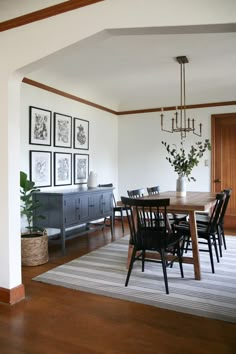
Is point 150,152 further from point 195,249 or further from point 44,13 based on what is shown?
point 44,13

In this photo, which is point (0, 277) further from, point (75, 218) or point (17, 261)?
point (75, 218)

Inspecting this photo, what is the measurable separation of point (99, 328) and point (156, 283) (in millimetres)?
1012

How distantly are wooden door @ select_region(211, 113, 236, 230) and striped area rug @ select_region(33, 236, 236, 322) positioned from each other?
6.56ft

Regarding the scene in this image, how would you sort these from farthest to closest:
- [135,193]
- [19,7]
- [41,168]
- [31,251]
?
1. [41,168]
2. [135,193]
3. [31,251]
4. [19,7]

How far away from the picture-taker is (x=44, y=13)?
2.50 meters

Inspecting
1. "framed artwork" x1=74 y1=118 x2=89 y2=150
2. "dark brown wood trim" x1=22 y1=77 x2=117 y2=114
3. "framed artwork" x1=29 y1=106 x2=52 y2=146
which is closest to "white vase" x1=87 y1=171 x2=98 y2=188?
"framed artwork" x1=74 y1=118 x2=89 y2=150

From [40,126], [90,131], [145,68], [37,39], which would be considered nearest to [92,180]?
[90,131]

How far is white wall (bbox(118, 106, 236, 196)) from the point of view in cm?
624

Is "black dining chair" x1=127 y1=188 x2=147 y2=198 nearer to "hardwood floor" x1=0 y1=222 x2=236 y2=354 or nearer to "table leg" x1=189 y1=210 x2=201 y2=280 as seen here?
"table leg" x1=189 y1=210 x2=201 y2=280

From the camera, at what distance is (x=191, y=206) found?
10.7 ft

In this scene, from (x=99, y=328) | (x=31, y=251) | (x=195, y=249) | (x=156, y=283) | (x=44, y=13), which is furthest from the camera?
(x=31, y=251)

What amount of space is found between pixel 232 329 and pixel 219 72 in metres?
3.82

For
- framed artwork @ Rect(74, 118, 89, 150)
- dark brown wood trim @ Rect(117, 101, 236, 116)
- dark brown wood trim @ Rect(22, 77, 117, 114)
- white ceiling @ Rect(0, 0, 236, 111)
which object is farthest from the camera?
dark brown wood trim @ Rect(117, 101, 236, 116)

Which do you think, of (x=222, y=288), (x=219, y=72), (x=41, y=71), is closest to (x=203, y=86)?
(x=219, y=72)
